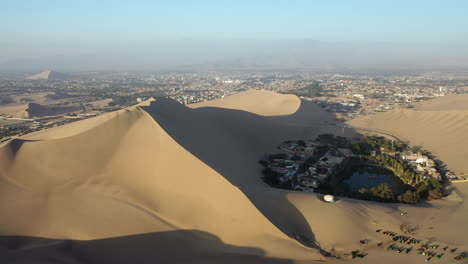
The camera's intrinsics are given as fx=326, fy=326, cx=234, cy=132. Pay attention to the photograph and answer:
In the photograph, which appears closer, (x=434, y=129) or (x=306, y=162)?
(x=306, y=162)

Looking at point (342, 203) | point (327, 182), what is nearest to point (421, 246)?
point (342, 203)

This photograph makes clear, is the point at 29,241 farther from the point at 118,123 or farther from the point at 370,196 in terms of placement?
the point at 370,196

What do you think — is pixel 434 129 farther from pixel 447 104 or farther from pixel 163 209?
pixel 163 209

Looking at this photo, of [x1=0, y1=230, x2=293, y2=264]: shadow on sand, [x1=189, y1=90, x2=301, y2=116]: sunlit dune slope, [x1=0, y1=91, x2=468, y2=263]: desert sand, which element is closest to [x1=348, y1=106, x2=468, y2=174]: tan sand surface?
[x1=0, y1=91, x2=468, y2=263]: desert sand

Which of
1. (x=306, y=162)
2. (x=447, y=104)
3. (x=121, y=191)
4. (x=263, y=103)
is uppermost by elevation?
(x=447, y=104)

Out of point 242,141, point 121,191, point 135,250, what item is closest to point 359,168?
point 242,141

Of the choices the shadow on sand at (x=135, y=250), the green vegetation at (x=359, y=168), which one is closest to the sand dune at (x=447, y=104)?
the green vegetation at (x=359, y=168)
